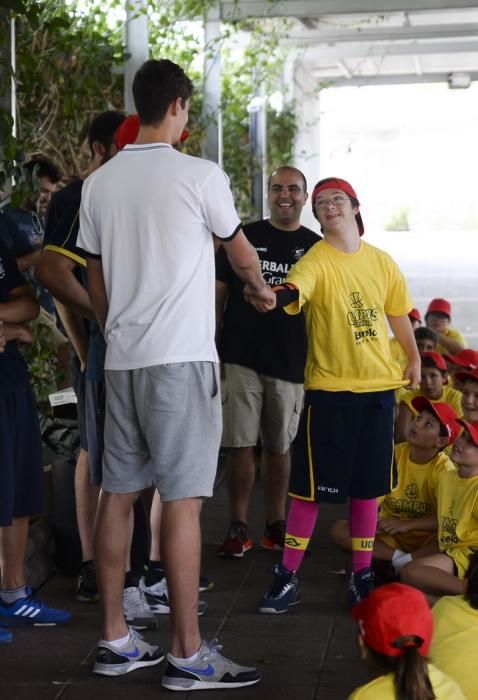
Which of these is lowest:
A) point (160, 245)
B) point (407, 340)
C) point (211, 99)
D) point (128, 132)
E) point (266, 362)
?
point (266, 362)

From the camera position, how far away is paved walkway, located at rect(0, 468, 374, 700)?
3.52 metres

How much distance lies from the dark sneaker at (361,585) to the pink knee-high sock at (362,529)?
0.02 meters

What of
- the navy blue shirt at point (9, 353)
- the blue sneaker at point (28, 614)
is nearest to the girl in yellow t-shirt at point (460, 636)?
the blue sneaker at point (28, 614)

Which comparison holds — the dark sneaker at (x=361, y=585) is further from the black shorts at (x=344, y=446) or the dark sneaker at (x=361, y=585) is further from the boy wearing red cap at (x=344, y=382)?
the black shorts at (x=344, y=446)

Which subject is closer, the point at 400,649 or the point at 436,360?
the point at 400,649

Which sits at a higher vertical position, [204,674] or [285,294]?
[285,294]

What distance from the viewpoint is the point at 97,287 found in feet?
11.7

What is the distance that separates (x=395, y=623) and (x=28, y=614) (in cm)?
200

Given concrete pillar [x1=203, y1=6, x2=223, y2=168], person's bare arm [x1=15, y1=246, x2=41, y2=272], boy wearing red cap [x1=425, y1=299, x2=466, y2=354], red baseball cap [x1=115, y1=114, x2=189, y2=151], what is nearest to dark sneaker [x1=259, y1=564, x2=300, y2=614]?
person's bare arm [x1=15, y1=246, x2=41, y2=272]

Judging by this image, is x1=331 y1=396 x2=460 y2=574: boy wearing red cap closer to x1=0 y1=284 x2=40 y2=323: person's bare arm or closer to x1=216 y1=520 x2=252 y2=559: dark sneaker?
x1=216 y1=520 x2=252 y2=559: dark sneaker

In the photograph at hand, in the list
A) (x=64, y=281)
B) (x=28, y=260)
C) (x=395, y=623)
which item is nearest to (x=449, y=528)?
(x=64, y=281)

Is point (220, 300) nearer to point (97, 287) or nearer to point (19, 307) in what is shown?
point (19, 307)

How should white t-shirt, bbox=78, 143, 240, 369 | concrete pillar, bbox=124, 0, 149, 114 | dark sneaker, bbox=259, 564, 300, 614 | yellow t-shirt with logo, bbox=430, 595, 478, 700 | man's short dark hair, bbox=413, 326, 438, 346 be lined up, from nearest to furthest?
yellow t-shirt with logo, bbox=430, 595, 478, 700, white t-shirt, bbox=78, 143, 240, 369, dark sneaker, bbox=259, 564, 300, 614, man's short dark hair, bbox=413, 326, 438, 346, concrete pillar, bbox=124, 0, 149, 114

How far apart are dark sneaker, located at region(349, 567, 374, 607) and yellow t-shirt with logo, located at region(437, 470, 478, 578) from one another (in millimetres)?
342
